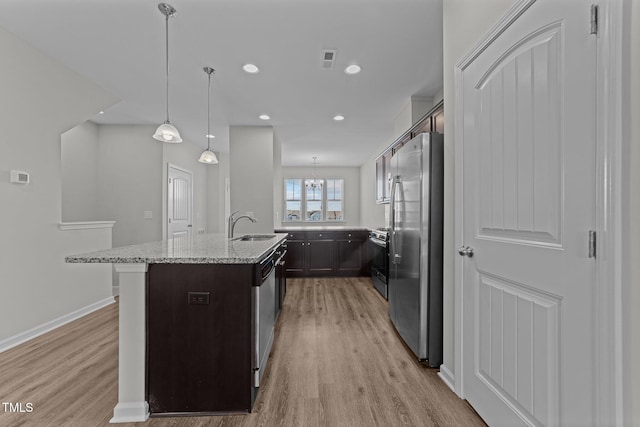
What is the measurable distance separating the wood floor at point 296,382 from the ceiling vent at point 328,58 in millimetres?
2629

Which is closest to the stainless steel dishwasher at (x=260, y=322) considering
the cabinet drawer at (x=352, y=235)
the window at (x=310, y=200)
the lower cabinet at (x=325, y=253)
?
the lower cabinet at (x=325, y=253)

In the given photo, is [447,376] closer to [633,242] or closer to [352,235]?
[633,242]

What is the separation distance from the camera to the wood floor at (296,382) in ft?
5.28

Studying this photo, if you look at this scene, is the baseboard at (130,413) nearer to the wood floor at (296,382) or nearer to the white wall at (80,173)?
the wood floor at (296,382)

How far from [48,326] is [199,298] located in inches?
95.6

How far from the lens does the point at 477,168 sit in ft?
5.34

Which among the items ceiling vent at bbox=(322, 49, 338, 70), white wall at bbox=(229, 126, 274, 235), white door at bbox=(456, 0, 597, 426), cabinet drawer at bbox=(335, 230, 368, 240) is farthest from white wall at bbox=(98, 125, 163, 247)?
white door at bbox=(456, 0, 597, 426)

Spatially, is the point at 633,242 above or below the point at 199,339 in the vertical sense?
above

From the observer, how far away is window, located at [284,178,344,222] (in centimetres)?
803

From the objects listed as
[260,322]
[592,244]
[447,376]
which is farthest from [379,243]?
[592,244]

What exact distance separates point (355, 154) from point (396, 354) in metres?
5.05

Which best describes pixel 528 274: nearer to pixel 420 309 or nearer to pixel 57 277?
pixel 420 309

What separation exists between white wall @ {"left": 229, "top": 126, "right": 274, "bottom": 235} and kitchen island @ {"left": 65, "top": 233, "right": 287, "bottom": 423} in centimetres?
322

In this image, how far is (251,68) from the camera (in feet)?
9.84
